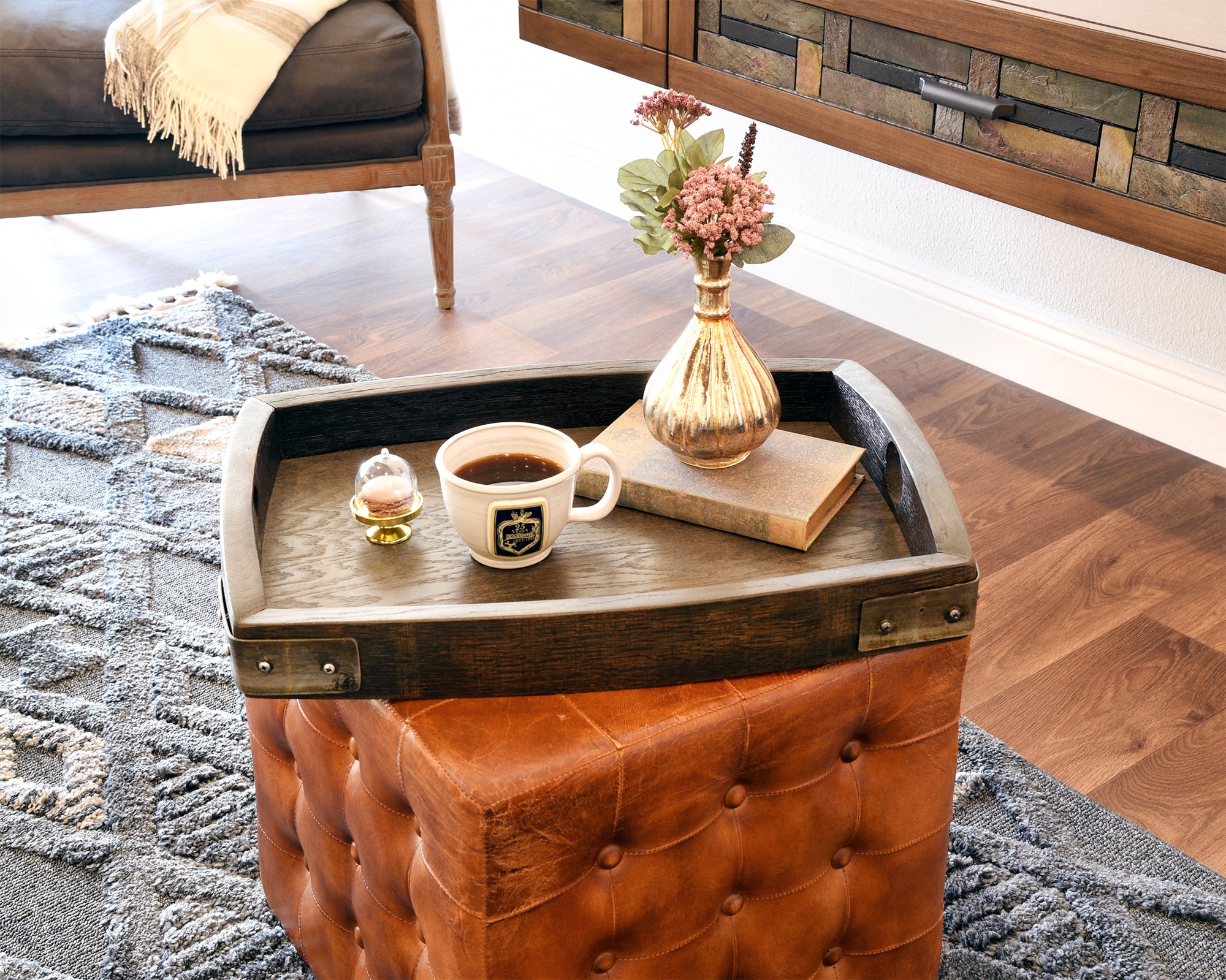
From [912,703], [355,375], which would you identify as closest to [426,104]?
[355,375]

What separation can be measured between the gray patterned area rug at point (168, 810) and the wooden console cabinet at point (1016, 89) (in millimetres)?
652

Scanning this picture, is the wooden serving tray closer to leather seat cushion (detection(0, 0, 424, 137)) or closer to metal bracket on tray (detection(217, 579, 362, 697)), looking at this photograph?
metal bracket on tray (detection(217, 579, 362, 697))

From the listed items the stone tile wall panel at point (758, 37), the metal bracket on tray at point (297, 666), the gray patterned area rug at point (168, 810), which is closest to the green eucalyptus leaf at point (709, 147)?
the metal bracket on tray at point (297, 666)

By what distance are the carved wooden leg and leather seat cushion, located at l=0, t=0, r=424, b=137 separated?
94 mm

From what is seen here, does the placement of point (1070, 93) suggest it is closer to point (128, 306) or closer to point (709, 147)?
point (709, 147)

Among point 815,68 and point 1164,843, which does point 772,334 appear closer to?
point 815,68

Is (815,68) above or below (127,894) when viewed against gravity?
above

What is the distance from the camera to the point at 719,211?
0.86 meters

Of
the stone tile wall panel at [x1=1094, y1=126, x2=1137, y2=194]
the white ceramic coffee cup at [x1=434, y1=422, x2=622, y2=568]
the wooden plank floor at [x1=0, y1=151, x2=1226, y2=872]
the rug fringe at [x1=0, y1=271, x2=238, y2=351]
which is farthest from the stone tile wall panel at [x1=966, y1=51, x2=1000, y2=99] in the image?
the rug fringe at [x1=0, y1=271, x2=238, y2=351]

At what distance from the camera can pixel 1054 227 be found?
1.96 meters

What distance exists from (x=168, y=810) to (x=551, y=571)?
562 millimetres

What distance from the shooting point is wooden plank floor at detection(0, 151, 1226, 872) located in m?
1.34

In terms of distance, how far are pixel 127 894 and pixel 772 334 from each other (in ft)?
4.85

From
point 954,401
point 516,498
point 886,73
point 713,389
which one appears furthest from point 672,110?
point 954,401
